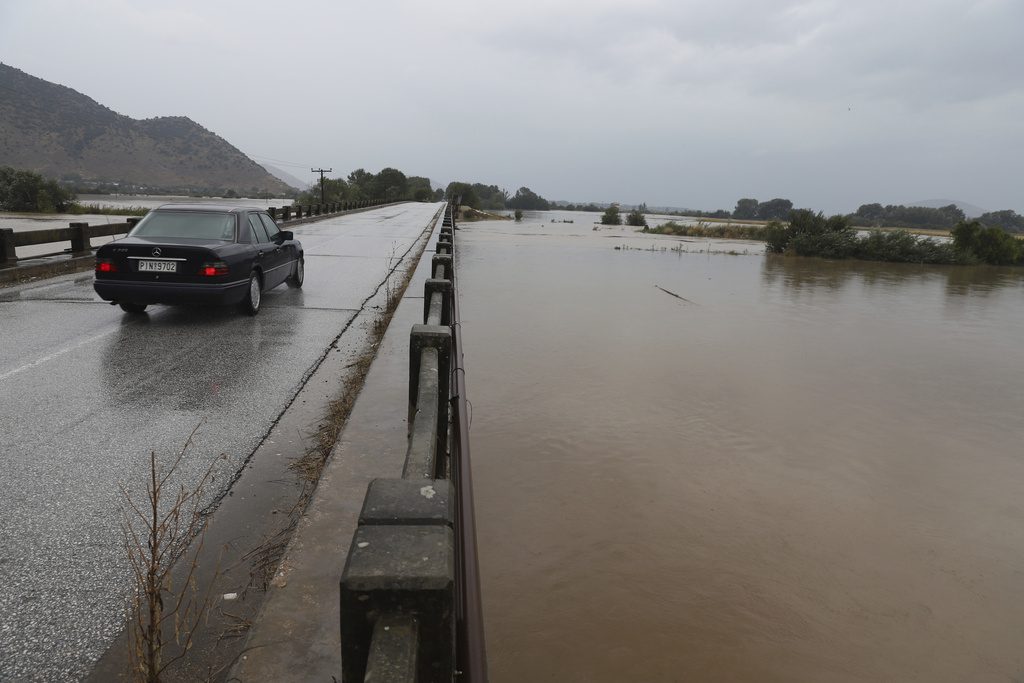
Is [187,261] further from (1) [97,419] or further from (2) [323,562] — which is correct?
(2) [323,562]

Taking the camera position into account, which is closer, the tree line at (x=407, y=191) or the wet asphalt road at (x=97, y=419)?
the wet asphalt road at (x=97, y=419)

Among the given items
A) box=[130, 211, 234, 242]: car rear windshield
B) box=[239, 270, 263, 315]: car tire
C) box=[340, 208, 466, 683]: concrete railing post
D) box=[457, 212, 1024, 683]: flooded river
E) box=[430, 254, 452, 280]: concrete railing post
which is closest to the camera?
box=[340, 208, 466, 683]: concrete railing post

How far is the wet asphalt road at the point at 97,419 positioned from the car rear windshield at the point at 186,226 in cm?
105

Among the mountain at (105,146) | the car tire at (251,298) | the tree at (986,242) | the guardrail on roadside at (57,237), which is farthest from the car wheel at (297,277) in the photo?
the mountain at (105,146)

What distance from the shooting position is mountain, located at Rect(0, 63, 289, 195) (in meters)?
136

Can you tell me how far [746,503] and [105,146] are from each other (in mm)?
187101

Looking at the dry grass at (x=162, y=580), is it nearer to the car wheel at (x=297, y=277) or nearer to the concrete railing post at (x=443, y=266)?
the concrete railing post at (x=443, y=266)

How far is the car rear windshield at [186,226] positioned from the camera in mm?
8352

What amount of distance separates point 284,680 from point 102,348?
19.5 feet

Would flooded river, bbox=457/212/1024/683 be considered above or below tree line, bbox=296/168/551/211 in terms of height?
below

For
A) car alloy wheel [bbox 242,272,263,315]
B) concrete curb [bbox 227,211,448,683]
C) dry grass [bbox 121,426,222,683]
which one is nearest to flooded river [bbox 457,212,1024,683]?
concrete curb [bbox 227,211,448,683]

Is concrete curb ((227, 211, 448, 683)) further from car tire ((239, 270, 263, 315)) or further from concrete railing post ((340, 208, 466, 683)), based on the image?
car tire ((239, 270, 263, 315))

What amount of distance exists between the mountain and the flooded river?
12213 centimetres

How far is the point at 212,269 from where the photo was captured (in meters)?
7.87
